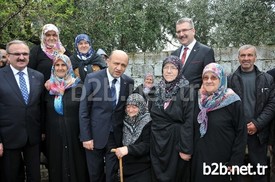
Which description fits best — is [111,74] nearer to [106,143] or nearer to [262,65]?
[106,143]

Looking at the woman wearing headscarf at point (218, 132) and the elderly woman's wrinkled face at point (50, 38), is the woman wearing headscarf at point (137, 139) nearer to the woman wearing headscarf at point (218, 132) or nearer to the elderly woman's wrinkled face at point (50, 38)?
the woman wearing headscarf at point (218, 132)

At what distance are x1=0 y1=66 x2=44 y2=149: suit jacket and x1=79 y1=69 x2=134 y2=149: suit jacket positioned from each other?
0.60 metres

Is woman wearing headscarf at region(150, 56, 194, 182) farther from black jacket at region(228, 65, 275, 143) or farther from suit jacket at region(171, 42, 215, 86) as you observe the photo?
black jacket at region(228, 65, 275, 143)

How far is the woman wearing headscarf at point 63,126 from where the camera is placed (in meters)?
3.90

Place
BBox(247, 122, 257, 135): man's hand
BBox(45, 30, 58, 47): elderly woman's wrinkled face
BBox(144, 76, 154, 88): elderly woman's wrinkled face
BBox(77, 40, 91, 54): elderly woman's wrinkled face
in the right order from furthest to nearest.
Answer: BBox(144, 76, 154, 88): elderly woman's wrinkled face → BBox(77, 40, 91, 54): elderly woman's wrinkled face → BBox(45, 30, 58, 47): elderly woman's wrinkled face → BBox(247, 122, 257, 135): man's hand

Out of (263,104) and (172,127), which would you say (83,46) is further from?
(263,104)

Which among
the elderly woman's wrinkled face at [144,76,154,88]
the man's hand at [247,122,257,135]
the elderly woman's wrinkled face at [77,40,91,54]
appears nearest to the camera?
the man's hand at [247,122,257,135]

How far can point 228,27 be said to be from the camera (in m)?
11.8

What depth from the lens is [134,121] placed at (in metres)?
3.72

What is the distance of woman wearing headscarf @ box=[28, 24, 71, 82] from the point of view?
448cm

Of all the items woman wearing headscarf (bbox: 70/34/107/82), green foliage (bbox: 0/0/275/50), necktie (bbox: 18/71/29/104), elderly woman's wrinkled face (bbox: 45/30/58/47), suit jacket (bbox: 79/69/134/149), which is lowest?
suit jacket (bbox: 79/69/134/149)

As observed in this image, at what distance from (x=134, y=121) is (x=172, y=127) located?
0.48 m

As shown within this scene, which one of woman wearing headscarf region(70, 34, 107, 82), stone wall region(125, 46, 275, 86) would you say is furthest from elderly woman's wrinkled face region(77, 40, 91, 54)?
stone wall region(125, 46, 275, 86)

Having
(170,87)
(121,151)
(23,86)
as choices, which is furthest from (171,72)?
(23,86)
